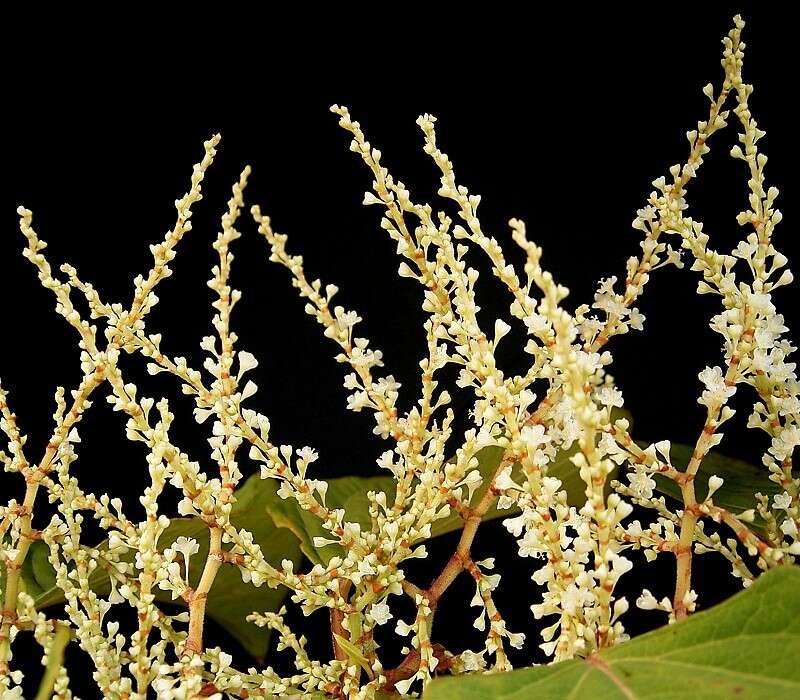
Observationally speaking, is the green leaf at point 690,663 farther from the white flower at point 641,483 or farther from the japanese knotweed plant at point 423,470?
the white flower at point 641,483

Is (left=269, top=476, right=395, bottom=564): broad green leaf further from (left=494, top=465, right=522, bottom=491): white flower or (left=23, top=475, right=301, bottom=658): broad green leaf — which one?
(left=494, top=465, right=522, bottom=491): white flower

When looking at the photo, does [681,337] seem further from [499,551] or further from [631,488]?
[631,488]

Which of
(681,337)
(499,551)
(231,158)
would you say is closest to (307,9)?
(231,158)

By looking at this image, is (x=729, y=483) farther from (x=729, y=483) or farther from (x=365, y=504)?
(x=365, y=504)

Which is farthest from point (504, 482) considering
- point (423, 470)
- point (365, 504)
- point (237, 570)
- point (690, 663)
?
point (237, 570)

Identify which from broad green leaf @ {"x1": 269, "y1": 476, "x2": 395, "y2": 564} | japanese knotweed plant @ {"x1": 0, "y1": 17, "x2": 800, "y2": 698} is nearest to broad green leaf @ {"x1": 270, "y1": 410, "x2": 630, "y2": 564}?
broad green leaf @ {"x1": 269, "y1": 476, "x2": 395, "y2": 564}

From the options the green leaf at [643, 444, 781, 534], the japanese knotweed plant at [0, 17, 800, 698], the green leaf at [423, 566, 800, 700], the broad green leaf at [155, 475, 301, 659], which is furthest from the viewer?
the broad green leaf at [155, 475, 301, 659]
